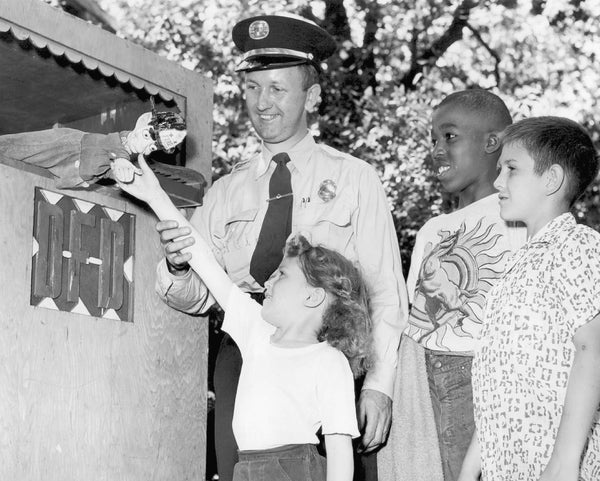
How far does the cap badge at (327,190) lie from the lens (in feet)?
11.5

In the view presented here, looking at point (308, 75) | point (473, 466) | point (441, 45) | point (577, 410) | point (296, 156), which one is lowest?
point (473, 466)

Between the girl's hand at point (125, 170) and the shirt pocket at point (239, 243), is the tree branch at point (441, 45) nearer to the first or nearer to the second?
the shirt pocket at point (239, 243)

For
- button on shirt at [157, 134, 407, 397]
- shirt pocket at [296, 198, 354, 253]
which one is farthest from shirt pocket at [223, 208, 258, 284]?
shirt pocket at [296, 198, 354, 253]

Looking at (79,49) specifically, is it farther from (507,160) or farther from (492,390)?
(492,390)

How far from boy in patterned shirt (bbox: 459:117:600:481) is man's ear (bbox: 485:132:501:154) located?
78 centimetres

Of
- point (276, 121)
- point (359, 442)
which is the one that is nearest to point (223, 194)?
point (276, 121)

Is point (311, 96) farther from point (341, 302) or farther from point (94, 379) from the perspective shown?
point (94, 379)

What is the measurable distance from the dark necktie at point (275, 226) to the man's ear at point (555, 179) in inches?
36.0

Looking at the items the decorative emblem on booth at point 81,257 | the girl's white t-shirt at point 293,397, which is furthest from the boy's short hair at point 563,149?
the decorative emblem on booth at point 81,257

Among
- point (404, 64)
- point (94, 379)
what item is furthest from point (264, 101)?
point (404, 64)

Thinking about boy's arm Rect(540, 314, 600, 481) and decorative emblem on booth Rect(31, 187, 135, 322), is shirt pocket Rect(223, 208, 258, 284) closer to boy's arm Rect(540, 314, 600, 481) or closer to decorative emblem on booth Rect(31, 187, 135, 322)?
decorative emblem on booth Rect(31, 187, 135, 322)

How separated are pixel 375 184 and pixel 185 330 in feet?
2.91

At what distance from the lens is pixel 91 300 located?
351 centimetres

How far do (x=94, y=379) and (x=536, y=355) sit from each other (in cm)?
148
